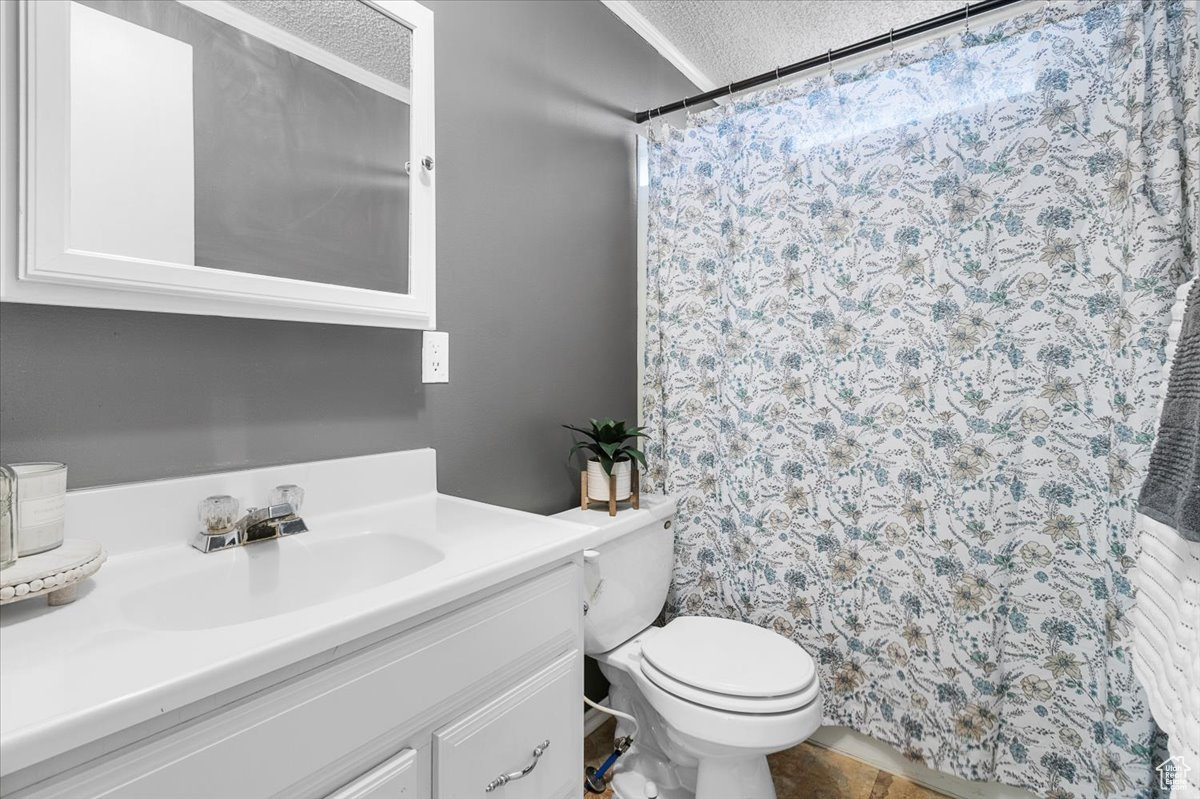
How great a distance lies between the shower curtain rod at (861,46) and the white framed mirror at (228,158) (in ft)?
3.09

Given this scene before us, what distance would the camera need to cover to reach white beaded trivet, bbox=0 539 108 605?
0.59 meters

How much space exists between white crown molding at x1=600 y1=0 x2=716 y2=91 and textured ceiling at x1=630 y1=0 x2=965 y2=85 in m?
0.02

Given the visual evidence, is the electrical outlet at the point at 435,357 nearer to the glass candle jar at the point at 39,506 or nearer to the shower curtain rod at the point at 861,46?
the glass candle jar at the point at 39,506

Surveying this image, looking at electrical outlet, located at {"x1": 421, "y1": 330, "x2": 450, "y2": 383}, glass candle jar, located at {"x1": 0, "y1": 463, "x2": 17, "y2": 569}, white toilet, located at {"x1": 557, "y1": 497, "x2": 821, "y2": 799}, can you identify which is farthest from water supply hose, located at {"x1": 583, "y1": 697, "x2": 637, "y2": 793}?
glass candle jar, located at {"x1": 0, "y1": 463, "x2": 17, "y2": 569}

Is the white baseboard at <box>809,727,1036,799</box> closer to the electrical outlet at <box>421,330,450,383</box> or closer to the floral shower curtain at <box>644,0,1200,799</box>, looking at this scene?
the floral shower curtain at <box>644,0,1200,799</box>

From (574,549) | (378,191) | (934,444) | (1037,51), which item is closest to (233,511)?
(574,549)

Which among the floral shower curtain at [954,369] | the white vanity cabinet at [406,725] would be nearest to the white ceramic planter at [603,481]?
the floral shower curtain at [954,369]

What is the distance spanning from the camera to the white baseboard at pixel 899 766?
57.7 inches

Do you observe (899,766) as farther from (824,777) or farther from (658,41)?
(658,41)

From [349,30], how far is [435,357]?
680 millimetres

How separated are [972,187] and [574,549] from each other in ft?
4.33

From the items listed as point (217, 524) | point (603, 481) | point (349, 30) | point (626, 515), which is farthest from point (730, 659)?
point (349, 30)

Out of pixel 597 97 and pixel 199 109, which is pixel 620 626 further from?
pixel 597 97

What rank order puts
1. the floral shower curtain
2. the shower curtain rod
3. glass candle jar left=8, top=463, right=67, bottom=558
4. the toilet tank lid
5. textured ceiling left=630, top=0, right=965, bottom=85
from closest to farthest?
glass candle jar left=8, top=463, right=67, bottom=558 < the floral shower curtain < the shower curtain rod < the toilet tank lid < textured ceiling left=630, top=0, right=965, bottom=85
